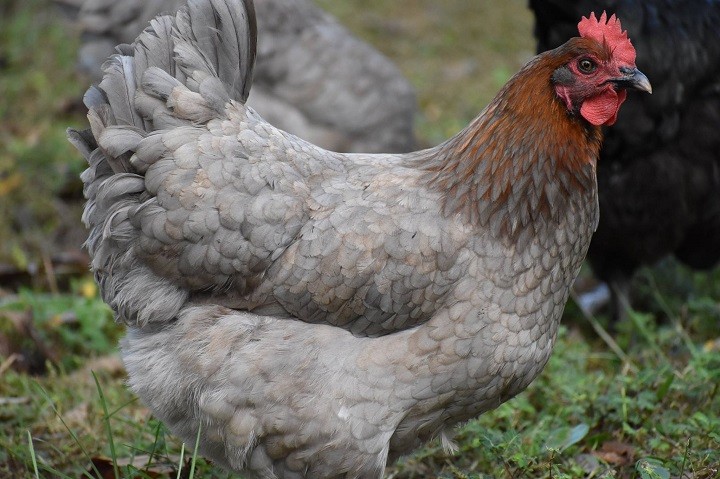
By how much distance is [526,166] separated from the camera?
10.2 ft

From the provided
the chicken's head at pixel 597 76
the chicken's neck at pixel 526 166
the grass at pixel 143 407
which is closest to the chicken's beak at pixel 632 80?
the chicken's head at pixel 597 76

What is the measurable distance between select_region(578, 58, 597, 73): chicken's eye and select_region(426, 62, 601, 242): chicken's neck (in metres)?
0.10

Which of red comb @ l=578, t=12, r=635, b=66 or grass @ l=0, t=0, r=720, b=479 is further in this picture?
grass @ l=0, t=0, r=720, b=479

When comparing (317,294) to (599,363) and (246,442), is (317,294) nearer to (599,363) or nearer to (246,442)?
(246,442)

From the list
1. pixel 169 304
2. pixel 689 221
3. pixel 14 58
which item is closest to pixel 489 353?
pixel 169 304

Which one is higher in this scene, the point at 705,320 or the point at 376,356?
the point at 376,356

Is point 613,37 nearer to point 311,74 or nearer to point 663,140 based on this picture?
point 663,140

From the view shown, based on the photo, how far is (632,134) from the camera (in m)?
4.65

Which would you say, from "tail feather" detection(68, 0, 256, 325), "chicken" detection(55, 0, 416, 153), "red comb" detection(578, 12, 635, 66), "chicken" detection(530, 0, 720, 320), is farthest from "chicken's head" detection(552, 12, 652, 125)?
"chicken" detection(55, 0, 416, 153)

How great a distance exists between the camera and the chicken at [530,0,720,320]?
4.56 metres

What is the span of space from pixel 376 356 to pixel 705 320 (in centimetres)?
279

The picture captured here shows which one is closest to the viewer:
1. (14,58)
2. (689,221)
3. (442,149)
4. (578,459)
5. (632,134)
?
(442,149)

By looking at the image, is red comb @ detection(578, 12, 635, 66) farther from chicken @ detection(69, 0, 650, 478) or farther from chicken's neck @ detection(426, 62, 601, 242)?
chicken's neck @ detection(426, 62, 601, 242)

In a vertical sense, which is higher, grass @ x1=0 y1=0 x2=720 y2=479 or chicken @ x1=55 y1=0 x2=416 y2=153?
chicken @ x1=55 y1=0 x2=416 y2=153
